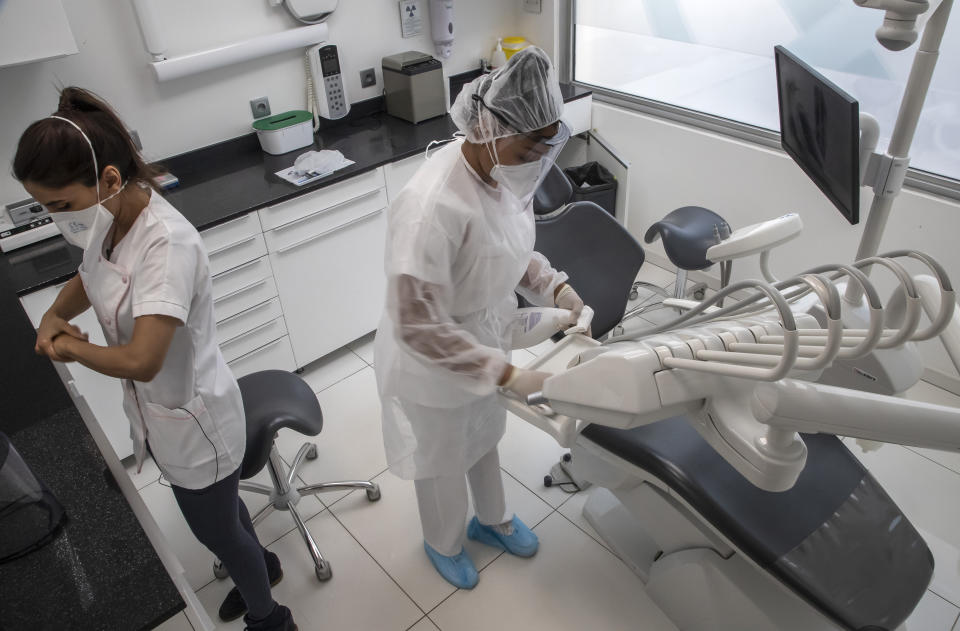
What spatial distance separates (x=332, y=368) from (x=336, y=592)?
3.74 feet

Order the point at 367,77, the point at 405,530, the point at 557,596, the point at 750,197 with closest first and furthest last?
the point at 557,596, the point at 405,530, the point at 750,197, the point at 367,77

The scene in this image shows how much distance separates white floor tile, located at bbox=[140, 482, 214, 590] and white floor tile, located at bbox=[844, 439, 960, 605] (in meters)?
2.18

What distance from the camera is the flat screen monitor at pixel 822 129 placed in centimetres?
154

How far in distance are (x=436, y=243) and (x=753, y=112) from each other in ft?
7.42

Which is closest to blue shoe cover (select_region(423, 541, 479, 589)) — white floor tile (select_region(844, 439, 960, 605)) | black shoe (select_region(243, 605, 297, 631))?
black shoe (select_region(243, 605, 297, 631))

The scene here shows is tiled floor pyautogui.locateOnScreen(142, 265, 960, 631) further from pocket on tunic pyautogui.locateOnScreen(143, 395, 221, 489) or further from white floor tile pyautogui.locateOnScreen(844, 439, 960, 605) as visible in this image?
pocket on tunic pyautogui.locateOnScreen(143, 395, 221, 489)

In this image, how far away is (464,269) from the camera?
56.6 inches

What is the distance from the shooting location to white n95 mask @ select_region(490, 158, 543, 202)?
1348 millimetres

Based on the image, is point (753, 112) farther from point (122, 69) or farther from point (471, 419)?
point (122, 69)

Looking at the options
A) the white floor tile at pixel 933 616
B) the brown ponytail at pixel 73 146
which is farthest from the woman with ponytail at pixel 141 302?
the white floor tile at pixel 933 616

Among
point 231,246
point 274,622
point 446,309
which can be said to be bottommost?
point 274,622

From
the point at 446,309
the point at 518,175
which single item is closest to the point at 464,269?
the point at 446,309

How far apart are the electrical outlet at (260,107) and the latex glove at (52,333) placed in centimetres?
171

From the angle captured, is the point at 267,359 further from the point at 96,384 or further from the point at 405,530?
the point at 405,530
